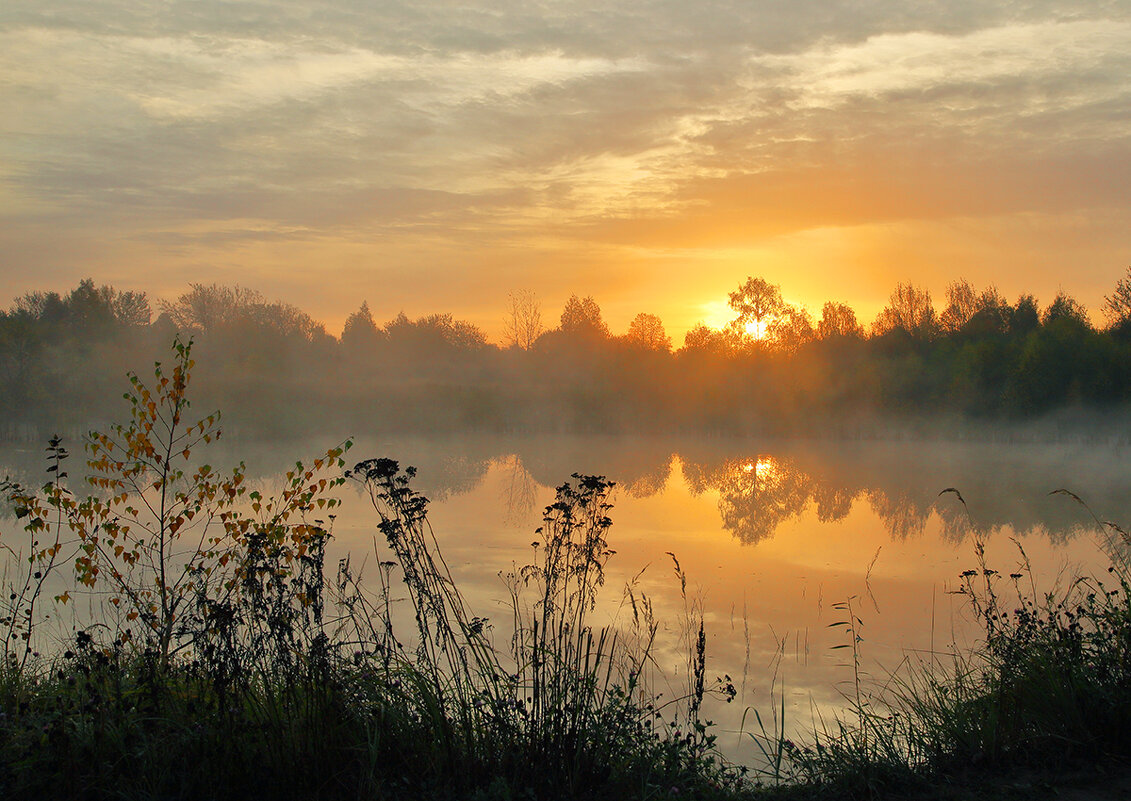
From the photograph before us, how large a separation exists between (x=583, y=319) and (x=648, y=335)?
194 inches

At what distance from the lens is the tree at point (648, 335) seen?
57994 mm

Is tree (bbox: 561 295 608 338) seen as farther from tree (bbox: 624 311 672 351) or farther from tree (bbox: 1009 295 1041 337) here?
tree (bbox: 1009 295 1041 337)

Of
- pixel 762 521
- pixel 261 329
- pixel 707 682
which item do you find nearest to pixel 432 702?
pixel 707 682

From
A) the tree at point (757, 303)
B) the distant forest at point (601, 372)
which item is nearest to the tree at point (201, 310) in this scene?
the distant forest at point (601, 372)

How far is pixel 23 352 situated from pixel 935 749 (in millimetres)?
46103

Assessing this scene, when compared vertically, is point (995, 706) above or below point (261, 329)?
below

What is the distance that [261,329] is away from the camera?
55.4 m

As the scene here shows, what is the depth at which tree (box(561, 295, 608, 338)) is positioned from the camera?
2384 inches

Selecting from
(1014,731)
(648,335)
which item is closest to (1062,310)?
(648,335)

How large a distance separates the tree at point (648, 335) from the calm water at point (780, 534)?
2127 centimetres

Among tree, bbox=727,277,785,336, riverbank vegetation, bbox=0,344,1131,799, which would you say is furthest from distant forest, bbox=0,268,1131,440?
riverbank vegetation, bbox=0,344,1131,799

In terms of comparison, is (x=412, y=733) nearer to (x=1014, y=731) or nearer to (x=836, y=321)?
(x=1014, y=731)

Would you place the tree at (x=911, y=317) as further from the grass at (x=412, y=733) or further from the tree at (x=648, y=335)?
the grass at (x=412, y=733)

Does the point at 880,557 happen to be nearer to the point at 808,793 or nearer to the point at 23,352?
the point at 808,793
